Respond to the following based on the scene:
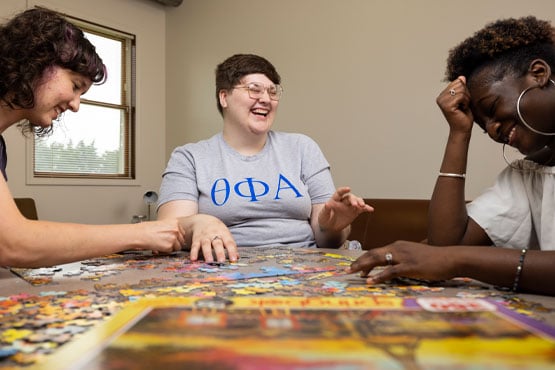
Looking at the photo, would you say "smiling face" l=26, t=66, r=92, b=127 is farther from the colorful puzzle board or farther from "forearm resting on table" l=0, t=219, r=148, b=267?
the colorful puzzle board

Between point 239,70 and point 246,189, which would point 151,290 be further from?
point 239,70

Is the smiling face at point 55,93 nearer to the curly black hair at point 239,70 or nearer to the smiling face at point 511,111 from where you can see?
the curly black hair at point 239,70

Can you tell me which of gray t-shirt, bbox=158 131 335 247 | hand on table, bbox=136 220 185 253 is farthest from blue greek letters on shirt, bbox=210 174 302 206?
hand on table, bbox=136 220 185 253

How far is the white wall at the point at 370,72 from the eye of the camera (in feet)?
12.7

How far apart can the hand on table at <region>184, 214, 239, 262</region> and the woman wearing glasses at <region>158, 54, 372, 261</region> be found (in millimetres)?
243

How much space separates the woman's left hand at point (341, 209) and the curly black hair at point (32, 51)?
3.01 feet

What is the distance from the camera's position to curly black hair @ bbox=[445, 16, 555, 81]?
1.35m

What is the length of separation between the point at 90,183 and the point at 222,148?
3.78m

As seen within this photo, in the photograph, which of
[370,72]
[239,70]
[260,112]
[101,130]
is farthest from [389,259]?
[101,130]

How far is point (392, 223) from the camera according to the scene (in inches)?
148

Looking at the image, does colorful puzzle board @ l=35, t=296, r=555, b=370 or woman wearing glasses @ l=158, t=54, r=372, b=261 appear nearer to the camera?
colorful puzzle board @ l=35, t=296, r=555, b=370

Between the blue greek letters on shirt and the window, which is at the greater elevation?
the window

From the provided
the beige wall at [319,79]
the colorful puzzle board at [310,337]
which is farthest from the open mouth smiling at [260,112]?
the beige wall at [319,79]

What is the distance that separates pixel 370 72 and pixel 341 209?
9.45ft
